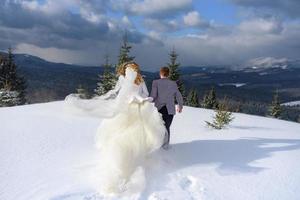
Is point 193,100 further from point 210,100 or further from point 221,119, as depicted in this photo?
point 221,119

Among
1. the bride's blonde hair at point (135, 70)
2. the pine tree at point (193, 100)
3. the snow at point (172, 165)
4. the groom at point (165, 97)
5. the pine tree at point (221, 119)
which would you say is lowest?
the pine tree at point (193, 100)

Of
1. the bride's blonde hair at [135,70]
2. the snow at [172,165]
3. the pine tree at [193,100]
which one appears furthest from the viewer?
the pine tree at [193,100]

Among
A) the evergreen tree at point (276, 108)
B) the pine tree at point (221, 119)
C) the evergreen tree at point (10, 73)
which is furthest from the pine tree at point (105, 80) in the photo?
the pine tree at point (221, 119)

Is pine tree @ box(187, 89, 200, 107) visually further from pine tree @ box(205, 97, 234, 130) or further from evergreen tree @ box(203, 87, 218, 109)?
pine tree @ box(205, 97, 234, 130)

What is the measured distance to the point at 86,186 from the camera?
26.1 ft

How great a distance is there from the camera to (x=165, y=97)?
34.0 ft

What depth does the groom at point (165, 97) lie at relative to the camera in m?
10.3

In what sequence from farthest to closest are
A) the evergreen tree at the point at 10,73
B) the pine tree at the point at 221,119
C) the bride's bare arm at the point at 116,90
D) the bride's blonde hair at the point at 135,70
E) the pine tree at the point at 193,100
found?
the pine tree at the point at 193,100 → the evergreen tree at the point at 10,73 → the pine tree at the point at 221,119 → the bride's bare arm at the point at 116,90 → the bride's blonde hair at the point at 135,70

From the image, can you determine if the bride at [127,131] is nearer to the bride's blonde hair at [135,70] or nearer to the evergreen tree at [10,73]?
the bride's blonde hair at [135,70]

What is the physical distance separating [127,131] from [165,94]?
6.41ft

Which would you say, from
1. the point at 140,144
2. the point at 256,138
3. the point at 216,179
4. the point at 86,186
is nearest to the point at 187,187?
the point at 216,179

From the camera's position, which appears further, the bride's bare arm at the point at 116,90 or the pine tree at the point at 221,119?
the pine tree at the point at 221,119

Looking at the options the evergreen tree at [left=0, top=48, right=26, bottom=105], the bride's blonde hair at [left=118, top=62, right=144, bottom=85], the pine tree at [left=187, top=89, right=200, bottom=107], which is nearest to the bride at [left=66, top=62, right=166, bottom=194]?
the bride's blonde hair at [left=118, top=62, right=144, bottom=85]

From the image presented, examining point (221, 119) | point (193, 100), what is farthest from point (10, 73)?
point (221, 119)
